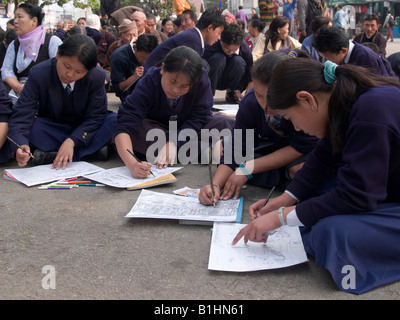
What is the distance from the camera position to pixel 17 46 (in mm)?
4164

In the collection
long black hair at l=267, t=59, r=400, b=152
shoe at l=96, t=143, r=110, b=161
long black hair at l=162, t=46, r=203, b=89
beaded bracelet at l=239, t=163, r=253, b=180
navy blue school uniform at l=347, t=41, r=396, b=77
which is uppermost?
long black hair at l=267, t=59, r=400, b=152

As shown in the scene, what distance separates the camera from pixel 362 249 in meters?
1.60

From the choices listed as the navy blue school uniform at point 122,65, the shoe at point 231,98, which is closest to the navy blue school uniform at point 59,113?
the navy blue school uniform at point 122,65

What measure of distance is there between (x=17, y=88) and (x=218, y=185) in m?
2.35

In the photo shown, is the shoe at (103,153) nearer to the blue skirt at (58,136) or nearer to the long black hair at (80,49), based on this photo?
the blue skirt at (58,136)

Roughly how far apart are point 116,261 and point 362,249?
913 millimetres

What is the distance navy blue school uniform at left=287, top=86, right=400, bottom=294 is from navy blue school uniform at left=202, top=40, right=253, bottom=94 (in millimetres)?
3741

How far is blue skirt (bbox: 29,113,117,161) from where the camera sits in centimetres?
321

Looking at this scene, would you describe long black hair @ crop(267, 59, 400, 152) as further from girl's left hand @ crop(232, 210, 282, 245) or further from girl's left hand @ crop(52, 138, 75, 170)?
girl's left hand @ crop(52, 138, 75, 170)

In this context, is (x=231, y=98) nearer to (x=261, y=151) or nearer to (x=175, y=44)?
(x=175, y=44)

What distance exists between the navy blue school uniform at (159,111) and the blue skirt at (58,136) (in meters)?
0.24

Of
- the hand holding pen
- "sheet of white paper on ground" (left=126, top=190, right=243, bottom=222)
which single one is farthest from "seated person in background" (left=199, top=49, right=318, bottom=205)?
the hand holding pen

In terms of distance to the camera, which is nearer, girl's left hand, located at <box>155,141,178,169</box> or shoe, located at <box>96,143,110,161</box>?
girl's left hand, located at <box>155,141,178,169</box>

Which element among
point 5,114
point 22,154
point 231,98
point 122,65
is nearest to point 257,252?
point 22,154
